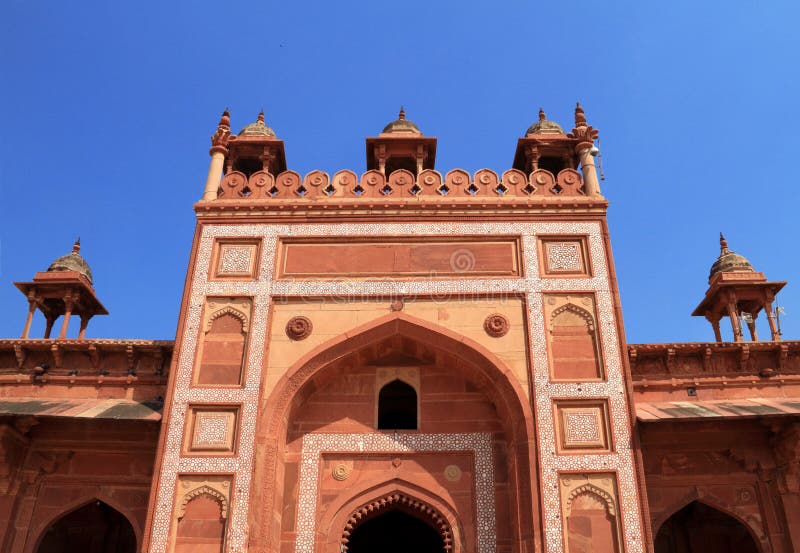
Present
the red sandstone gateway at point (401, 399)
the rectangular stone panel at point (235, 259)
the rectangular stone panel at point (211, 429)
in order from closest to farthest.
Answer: the red sandstone gateway at point (401, 399)
the rectangular stone panel at point (211, 429)
the rectangular stone panel at point (235, 259)

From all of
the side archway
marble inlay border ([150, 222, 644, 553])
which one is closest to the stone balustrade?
marble inlay border ([150, 222, 644, 553])

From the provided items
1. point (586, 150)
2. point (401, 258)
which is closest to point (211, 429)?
point (401, 258)

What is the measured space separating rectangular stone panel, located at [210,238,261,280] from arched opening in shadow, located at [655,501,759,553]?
7402 millimetres

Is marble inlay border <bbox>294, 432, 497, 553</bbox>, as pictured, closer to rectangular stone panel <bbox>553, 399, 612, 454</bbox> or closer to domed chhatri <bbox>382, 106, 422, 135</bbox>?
rectangular stone panel <bbox>553, 399, 612, 454</bbox>

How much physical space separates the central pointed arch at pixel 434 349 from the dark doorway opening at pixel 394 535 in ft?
12.8

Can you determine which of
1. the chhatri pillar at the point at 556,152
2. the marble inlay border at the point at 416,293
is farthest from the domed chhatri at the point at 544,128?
the marble inlay border at the point at 416,293

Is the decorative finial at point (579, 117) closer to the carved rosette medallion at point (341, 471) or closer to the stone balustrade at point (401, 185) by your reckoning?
the stone balustrade at point (401, 185)

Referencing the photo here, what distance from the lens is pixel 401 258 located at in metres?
10.3

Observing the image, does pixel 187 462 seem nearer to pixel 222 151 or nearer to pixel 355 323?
pixel 355 323

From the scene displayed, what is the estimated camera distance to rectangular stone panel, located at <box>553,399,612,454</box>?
29.1 ft

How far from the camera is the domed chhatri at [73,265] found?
43.5 feet

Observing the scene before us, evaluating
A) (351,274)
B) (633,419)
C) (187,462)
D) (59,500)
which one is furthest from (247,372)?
(633,419)

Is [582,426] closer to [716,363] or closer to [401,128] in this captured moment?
[716,363]

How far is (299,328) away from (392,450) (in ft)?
6.91
